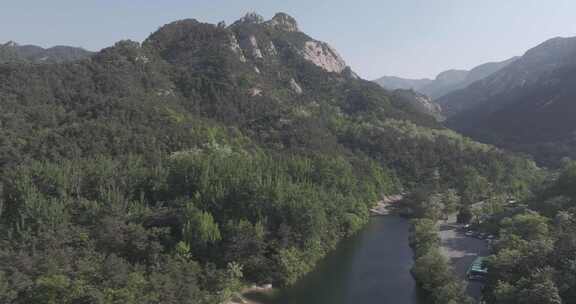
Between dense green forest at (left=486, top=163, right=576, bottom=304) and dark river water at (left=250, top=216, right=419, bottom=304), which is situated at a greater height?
dense green forest at (left=486, top=163, right=576, bottom=304)

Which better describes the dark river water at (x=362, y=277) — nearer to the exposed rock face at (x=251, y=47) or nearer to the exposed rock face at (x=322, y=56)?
the exposed rock face at (x=251, y=47)

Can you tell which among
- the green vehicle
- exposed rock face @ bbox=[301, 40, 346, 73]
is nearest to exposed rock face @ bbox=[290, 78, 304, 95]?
exposed rock face @ bbox=[301, 40, 346, 73]

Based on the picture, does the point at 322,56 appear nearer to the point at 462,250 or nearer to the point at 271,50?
the point at 271,50

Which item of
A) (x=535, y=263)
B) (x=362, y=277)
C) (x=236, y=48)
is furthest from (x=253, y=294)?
(x=236, y=48)

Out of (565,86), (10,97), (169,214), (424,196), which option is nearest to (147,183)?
(169,214)

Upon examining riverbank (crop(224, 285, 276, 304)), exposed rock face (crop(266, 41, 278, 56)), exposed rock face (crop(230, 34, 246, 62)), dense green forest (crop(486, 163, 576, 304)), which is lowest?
riverbank (crop(224, 285, 276, 304))

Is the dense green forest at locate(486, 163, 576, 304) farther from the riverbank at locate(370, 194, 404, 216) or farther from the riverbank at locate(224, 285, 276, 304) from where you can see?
the riverbank at locate(370, 194, 404, 216)
